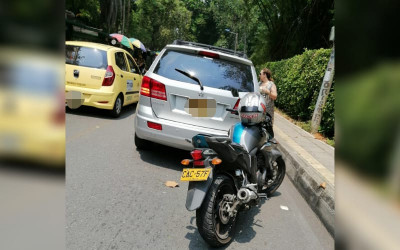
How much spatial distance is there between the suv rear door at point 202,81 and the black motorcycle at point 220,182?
1073 millimetres

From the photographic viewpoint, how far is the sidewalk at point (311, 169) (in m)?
3.76

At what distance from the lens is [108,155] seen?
522 cm

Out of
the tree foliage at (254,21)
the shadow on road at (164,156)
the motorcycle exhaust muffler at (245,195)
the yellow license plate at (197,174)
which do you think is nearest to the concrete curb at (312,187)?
the motorcycle exhaust muffler at (245,195)

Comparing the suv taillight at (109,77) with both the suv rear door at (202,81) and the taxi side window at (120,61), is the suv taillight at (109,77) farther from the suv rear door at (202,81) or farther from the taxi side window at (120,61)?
the suv rear door at (202,81)

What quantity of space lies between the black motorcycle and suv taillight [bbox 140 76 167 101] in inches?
58.3

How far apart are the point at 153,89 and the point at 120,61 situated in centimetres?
423

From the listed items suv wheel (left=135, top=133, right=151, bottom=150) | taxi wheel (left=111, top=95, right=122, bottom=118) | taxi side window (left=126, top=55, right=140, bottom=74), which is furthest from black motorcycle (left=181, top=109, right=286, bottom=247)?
taxi side window (left=126, top=55, right=140, bottom=74)

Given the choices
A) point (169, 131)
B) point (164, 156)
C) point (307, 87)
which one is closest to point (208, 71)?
point (169, 131)

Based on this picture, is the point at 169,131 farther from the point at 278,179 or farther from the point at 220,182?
the point at 220,182

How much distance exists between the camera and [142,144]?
18.3 feet

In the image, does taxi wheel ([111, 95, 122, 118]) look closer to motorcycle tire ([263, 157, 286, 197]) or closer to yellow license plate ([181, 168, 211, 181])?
motorcycle tire ([263, 157, 286, 197])

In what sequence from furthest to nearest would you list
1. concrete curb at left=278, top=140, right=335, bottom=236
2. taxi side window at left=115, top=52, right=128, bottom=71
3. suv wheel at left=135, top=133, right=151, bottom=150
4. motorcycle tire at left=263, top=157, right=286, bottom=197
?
taxi side window at left=115, top=52, right=128, bottom=71
suv wheel at left=135, top=133, right=151, bottom=150
motorcycle tire at left=263, top=157, right=286, bottom=197
concrete curb at left=278, top=140, right=335, bottom=236

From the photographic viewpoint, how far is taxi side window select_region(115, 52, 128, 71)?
27.0ft

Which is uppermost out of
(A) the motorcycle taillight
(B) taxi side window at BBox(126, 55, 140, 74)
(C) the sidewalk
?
(B) taxi side window at BBox(126, 55, 140, 74)
